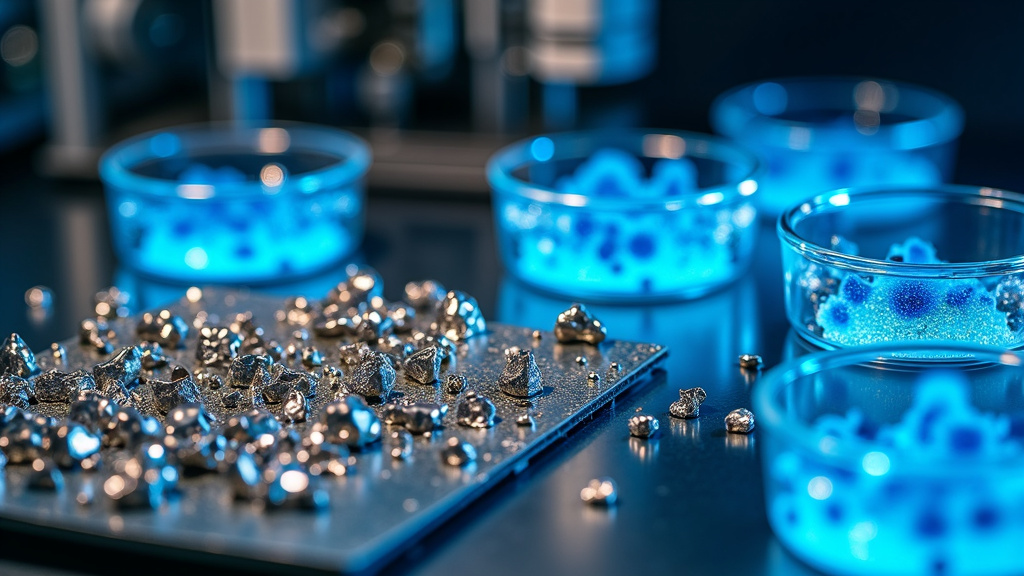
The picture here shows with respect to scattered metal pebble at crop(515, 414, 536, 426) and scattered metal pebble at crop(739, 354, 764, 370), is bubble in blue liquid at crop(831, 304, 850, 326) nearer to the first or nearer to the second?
scattered metal pebble at crop(739, 354, 764, 370)

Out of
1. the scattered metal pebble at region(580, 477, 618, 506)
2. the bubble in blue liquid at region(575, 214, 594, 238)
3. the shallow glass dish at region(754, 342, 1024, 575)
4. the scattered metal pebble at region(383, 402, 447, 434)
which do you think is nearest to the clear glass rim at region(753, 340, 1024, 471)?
the shallow glass dish at region(754, 342, 1024, 575)

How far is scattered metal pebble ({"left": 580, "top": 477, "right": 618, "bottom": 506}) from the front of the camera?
766mm

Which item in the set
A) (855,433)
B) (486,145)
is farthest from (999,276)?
(486,145)

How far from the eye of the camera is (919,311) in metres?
0.93

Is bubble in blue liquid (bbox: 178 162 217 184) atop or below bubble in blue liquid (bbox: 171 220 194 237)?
atop

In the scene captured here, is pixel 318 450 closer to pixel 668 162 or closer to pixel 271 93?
pixel 668 162

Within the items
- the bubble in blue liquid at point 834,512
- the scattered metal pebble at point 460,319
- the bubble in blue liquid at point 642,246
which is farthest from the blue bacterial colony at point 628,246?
the bubble in blue liquid at point 834,512

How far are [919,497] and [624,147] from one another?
768 millimetres

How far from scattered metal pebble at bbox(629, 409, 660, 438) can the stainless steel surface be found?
37 mm

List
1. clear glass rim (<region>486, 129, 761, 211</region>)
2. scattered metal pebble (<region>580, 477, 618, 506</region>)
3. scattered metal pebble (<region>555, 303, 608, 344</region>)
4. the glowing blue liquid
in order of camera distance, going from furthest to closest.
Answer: the glowing blue liquid
clear glass rim (<region>486, 129, 761, 211</region>)
scattered metal pebble (<region>555, 303, 608, 344</region>)
scattered metal pebble (<region>580, 477, 618, 506</region>)

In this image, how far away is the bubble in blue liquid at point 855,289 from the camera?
951 millimetres

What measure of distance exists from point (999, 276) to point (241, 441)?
21.7 inches

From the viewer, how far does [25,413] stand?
0.82 metres

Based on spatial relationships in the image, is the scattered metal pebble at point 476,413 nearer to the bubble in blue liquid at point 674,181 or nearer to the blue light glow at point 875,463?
the blue light glow at point 875,463
